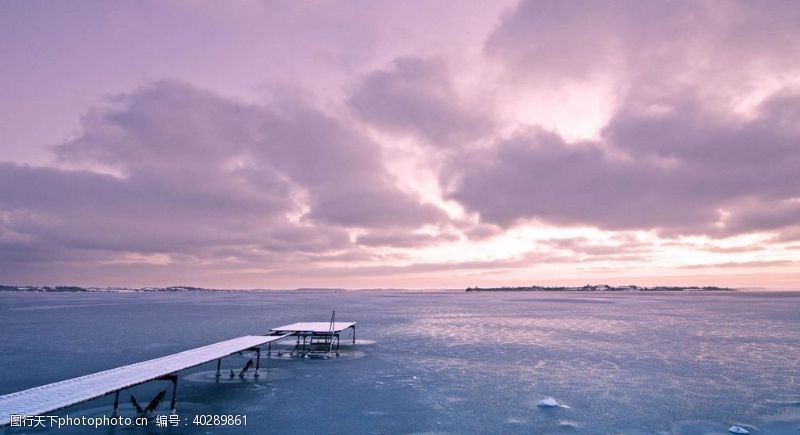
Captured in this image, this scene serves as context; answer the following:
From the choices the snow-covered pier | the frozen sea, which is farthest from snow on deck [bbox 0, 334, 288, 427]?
the frozen sea

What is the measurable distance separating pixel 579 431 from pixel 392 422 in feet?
18.6

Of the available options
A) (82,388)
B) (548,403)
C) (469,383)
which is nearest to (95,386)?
(82,388)

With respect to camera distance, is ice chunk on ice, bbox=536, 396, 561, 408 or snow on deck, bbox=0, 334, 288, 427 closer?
snow on deck, bbox=0, 334, 288, 427

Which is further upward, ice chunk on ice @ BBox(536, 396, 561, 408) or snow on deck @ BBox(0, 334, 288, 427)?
snow on deck @ BBox(0, 334, 288, 427)

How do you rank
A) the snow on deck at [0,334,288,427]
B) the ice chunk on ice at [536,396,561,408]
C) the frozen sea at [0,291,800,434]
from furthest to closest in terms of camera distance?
the ice chunk on ice at [536,396,561,408] → the frozen sea at [0,291,800,434] → the snow on deck at [0,334,288,427]

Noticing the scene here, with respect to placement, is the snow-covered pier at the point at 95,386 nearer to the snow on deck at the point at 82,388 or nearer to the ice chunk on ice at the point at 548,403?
the snow on deck at the point at 82,388

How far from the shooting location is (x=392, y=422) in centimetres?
1428

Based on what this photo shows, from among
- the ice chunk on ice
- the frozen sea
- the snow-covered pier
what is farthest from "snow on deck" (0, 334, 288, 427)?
the ice chunk on ice

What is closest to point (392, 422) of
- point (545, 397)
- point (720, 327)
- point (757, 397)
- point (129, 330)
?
point (545, 397)

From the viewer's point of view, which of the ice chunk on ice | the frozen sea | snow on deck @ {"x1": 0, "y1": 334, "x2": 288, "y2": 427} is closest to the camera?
snow on deck @ {"x1": 0, "y1": 334, "x2": 288, "y2": 427}

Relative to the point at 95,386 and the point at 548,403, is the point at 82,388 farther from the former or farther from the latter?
the point at 548,403

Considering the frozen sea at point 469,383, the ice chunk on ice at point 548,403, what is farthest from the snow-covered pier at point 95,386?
the ice chunk on ice at point 548,403

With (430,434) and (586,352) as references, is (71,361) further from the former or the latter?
(586,352)

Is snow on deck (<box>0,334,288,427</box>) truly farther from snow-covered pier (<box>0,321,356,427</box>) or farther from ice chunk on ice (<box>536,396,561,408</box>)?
ice chunk on ice (<box>536,396,561,408</box>)
